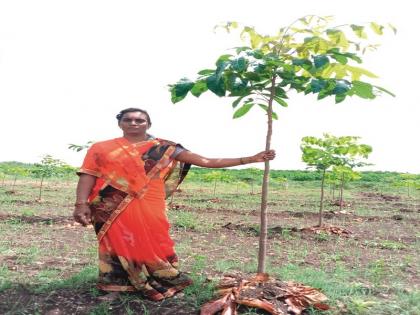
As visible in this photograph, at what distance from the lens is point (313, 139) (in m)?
9.44

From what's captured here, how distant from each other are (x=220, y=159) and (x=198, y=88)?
59 centimetres

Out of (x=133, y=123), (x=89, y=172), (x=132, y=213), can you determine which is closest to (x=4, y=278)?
(x=89, y=172)

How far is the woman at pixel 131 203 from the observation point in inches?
152

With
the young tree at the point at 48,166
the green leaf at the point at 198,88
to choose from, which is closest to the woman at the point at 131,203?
the green leaf at the point at 198,88

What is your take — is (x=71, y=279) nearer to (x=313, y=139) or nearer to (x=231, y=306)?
(x=231, y=306)

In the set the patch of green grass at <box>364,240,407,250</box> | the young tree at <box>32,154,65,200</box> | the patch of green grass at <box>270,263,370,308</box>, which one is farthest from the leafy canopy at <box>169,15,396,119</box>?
the young tree at <box>32,154,65,200</box>

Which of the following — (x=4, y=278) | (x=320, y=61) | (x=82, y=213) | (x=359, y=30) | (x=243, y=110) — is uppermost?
(x=359, y=30)

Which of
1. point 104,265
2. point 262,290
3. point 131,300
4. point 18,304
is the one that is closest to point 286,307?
point 262,290

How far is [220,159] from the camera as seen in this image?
3793mm

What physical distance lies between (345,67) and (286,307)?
72.2 inches

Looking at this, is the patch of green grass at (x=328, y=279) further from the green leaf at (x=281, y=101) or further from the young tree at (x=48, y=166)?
the young tree at (x=48, y=166)

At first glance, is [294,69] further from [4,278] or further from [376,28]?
[4,278]

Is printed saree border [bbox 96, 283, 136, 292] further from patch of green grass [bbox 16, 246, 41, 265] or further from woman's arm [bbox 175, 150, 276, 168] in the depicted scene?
patch of green grass [bbox 16, 246, 41, 265]

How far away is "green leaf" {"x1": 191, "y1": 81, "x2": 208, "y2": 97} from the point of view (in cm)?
356
